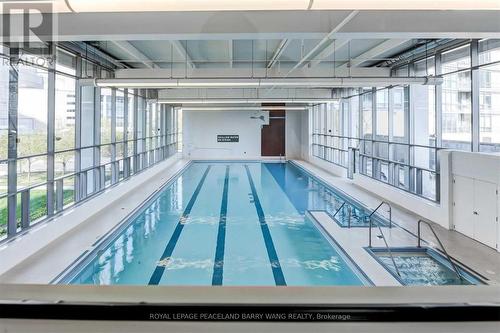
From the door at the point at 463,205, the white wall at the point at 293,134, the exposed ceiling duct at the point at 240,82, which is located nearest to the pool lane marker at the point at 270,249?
the exposed ceiling duct at the point at 240,82

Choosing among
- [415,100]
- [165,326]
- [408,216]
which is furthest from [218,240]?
[415,100]

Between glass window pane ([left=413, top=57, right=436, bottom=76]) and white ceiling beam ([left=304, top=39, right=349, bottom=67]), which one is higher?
white ceiling beam ([left=304, top=39, right=349, bottom=67])

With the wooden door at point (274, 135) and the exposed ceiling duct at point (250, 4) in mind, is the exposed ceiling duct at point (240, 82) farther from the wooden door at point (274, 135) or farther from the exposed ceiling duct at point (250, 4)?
the wooden door at point (274, 135)

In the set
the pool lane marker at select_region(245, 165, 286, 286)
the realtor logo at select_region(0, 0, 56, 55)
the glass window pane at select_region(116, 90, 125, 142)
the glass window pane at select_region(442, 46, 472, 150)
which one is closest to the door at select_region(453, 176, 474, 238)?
the glass window pane at select_region(442, 46, 472, 150)

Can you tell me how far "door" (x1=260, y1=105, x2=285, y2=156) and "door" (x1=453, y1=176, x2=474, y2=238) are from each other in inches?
621

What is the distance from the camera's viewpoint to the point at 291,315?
3.74ft

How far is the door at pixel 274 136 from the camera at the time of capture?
22.3 meters

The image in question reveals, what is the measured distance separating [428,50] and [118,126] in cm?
821

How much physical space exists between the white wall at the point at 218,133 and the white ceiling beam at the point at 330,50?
Answer: 11.9m

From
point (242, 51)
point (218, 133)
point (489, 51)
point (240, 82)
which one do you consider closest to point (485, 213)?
point (489, 51)

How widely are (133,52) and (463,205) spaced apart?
25.0 feet

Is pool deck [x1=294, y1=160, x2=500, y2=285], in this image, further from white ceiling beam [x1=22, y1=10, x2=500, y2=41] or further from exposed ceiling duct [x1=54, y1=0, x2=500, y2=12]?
exposed ceiling duct [x1=54, y1=0, x2=500, y2=12]

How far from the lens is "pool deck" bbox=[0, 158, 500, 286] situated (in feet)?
14.8

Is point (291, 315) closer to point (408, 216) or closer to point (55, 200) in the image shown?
point (55, 200)
